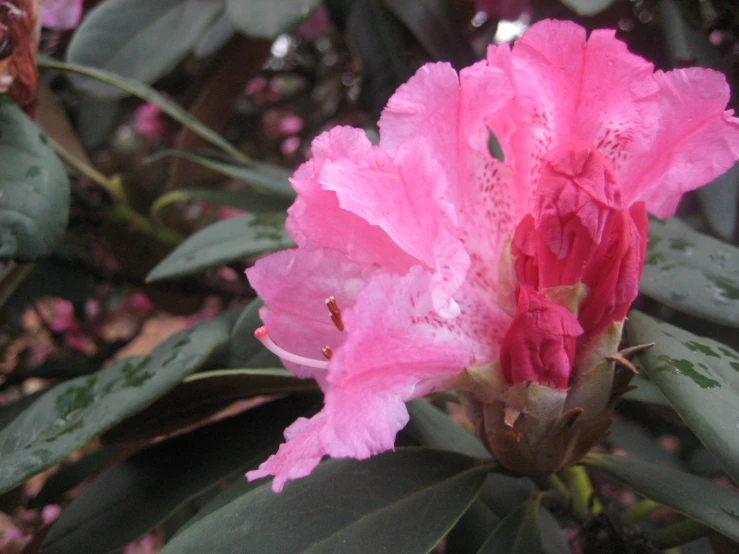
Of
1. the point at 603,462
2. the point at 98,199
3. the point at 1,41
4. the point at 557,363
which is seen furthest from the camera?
the point at 98,199

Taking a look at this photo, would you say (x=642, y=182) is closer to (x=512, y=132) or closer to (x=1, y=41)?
(x=512, y=132)

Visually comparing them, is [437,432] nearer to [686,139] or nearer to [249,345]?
[249,345]

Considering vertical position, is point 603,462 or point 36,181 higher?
point 36,181

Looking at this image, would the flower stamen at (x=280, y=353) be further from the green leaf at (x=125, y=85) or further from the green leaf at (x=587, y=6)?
the green leaf at (x=587, y=6)

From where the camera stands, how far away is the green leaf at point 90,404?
20.3 inches

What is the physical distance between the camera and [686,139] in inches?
19.3

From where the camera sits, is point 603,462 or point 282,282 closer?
point 282,282

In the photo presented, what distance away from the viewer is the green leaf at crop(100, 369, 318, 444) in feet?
2.05

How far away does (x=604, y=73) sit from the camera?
0.48 m

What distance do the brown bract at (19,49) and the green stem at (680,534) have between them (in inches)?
35.3

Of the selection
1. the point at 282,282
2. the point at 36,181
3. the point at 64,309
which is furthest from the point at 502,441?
the point at 64,309

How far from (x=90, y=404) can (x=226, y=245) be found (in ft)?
0.77

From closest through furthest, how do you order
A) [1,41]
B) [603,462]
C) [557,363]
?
[557,363] < [603,462] < [1,41]

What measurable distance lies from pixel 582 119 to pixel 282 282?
0.28 metres
